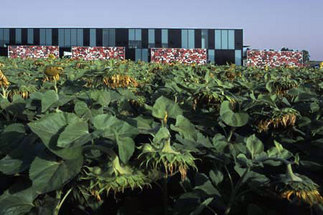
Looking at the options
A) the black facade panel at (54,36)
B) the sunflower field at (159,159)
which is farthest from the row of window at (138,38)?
the sunflower field at (159,159)

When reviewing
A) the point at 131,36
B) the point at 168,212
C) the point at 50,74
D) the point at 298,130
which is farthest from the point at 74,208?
the point at 131,36

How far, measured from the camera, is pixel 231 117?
1672 millimetres

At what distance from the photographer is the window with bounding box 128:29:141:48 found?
50544mm

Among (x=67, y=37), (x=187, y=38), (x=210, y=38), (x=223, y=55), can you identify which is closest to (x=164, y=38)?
(x=187, y=38)

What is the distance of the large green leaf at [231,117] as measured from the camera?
164 centimetres

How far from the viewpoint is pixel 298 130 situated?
1916mm

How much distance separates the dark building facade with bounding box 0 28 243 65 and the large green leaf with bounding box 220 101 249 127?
1911 inches

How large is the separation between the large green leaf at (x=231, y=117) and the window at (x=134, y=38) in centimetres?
4938

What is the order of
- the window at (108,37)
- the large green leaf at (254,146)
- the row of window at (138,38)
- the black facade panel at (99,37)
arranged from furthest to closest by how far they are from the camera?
the black facade panel at (99,37), the window at (108,37), the row of window at (138,38), the large green leaf at (254,146)

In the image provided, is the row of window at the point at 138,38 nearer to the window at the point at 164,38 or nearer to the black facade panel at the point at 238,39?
the window at the point at 164,38

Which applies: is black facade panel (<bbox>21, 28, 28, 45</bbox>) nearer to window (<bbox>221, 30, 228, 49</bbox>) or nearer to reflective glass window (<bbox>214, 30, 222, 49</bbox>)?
reflective glass window (<bbox>214, 30, 222, 49</bbox>)

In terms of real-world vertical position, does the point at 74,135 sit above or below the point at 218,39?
below

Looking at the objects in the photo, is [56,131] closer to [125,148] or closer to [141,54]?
[125,148]

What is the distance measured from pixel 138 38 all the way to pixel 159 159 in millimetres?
50253
